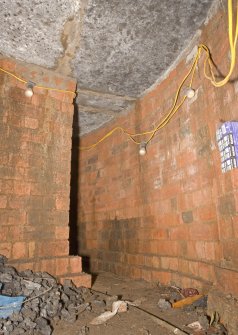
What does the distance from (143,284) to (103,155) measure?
3.68 metres

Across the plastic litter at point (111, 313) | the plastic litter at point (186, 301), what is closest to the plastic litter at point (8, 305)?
the plastic litter at point (111, 313)

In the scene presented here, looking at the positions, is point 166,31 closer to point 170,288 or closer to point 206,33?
point 206,33

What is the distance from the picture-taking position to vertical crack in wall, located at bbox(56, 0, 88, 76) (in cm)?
377

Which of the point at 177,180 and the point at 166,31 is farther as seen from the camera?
the point at 177,180

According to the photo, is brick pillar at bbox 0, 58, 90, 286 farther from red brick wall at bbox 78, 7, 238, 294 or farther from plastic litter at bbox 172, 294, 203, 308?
red brick wall at bbox 78, 7, 238, 294

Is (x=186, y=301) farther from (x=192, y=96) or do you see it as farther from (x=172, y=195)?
(x=192, y=96)

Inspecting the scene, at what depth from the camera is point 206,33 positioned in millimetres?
3959

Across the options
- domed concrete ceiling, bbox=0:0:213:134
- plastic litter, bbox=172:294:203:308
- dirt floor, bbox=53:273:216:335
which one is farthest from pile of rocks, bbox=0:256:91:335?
domed concrete ceiling, bbox=0:0:213:134

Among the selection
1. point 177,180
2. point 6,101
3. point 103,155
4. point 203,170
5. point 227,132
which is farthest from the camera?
point 103,155

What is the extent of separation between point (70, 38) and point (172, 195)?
10.4 ft

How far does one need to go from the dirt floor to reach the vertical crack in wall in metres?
3.90

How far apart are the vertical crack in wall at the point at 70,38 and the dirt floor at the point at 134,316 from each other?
12.8 feet

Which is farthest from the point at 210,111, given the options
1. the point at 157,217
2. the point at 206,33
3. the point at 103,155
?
the point at 103,155

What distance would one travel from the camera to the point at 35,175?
4.38 metres
